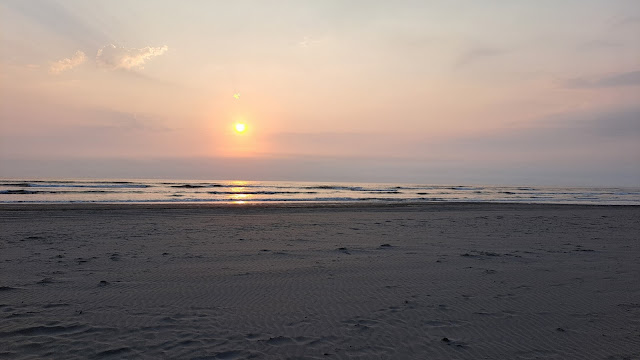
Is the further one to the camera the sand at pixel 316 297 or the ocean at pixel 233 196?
the ocean at pixel 233 196

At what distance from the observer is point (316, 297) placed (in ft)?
23.9

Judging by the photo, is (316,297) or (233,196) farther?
(233,196)

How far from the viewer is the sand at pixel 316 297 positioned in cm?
523

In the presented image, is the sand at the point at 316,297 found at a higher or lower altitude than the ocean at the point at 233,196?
lower

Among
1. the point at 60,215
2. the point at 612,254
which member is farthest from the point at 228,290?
the point at 60,215

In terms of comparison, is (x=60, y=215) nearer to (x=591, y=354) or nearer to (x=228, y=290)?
(x=228, y=290)

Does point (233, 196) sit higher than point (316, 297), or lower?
higher

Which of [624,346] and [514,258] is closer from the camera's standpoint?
[624,346]

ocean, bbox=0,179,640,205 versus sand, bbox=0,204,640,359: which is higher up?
ocean, bbox=0,179,640,205

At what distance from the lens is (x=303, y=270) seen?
9.27 metres

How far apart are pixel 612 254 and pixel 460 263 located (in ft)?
15.4

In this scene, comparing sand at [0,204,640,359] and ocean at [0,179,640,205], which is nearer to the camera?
sand at [0,204,640,359]

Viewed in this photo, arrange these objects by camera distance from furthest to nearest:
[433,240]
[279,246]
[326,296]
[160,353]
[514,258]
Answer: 1. [433,240]
2. [279,246]
3. [514,258]
4. [326,296]
5. [160,353]

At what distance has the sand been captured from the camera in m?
5.23
